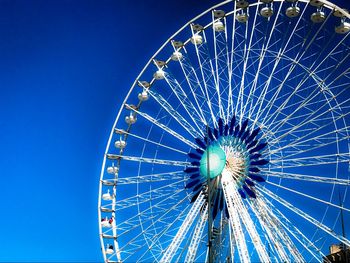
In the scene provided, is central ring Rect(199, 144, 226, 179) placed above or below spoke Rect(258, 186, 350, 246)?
above

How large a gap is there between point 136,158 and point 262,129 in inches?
250

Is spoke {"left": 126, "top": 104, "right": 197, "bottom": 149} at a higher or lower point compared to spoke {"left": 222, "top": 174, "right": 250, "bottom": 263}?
higher

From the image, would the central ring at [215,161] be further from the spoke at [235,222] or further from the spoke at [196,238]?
the spoke at [196,238]

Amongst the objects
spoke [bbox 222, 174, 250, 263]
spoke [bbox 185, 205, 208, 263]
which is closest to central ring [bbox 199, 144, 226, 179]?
spoke [bbox 222, 174, 250, 263]

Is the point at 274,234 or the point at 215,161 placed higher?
the point at 215,161

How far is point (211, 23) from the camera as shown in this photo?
24.5 m

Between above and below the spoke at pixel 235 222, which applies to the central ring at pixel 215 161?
above

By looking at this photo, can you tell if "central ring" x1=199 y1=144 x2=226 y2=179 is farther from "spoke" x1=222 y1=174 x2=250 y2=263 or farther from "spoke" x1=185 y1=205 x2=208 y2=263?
"spoke" x1=185 y1=205 x2=208 y2=263

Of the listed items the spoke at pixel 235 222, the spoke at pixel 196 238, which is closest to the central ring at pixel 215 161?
the spoke at pixel 235 222

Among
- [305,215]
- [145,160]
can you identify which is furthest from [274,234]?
[145,160]

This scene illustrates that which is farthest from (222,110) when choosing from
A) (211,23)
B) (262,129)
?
(211,23)

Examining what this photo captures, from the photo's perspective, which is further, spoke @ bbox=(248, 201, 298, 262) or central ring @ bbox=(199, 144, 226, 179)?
central ring @ bbox=(199, 144, 226, 179)

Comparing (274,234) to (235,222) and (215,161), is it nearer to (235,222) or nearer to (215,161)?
(235,222)

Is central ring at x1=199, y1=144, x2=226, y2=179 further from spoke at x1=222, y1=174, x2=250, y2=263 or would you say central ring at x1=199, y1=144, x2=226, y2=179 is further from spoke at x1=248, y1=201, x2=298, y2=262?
spoke at x1=248, y1=201, x2=298, y2=262
